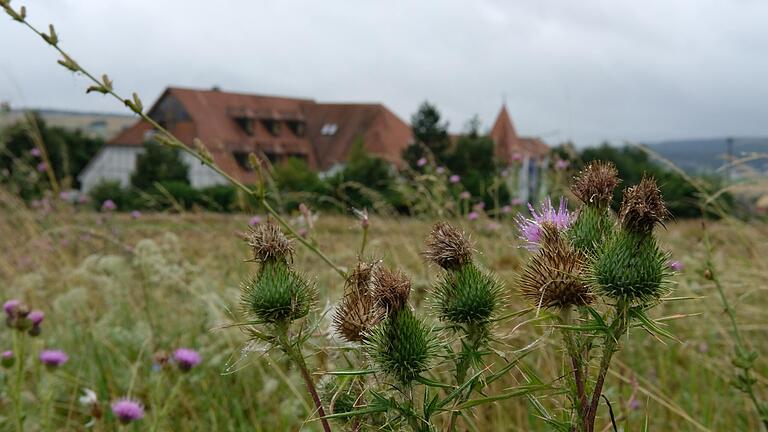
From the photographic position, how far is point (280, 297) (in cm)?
115

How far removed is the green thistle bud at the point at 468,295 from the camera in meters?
1.15

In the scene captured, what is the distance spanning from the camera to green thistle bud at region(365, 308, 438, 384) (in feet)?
3.44

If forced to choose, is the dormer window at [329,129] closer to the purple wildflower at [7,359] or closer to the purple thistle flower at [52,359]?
the purple thistle flower at [52,359]

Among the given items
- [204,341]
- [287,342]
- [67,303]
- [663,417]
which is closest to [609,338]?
[287,342]

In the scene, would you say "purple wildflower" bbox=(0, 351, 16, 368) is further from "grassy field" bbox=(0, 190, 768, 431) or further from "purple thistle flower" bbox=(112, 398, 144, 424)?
"purple thistle flower" bbox=(112, 398, 144, 424)

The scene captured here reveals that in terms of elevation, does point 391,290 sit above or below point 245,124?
above

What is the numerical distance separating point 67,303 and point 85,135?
6607 cm

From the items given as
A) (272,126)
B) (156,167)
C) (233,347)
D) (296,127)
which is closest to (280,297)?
(233,347)

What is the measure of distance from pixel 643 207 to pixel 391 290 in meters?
0.38

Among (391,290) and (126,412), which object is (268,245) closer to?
(391,290)

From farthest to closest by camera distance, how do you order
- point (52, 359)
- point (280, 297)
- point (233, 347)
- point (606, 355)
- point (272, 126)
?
point (272, 126), point (233, 347), point (52, 359), point (280, 297), point (606, 355)

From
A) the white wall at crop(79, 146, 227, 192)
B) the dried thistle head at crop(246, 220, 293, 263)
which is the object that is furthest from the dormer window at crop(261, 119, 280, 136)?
the dried thistle head at crop(246, 220, 293, 263)

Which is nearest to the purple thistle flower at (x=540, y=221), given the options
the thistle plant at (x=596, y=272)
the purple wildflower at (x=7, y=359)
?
the thistle plant at (x=596, y=272)

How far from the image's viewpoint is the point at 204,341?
4133 mm
